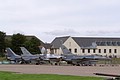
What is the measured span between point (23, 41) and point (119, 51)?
139 feet

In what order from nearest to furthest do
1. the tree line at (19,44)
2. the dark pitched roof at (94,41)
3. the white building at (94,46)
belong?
the tree line at (19,44)
the white building at (94,46)
the dark pitched roof at (94,41)

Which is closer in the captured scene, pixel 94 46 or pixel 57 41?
pixel 94 46

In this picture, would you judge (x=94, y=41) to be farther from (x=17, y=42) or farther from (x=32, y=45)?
(x=17, y=42)

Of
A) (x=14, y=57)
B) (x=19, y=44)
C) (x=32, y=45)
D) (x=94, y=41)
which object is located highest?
(x=94, y=41)

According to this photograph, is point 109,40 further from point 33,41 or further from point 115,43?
point 33,41

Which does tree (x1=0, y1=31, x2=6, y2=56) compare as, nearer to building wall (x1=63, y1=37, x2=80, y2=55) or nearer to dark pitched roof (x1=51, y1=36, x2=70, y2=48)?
building wall (x1=63, y1=37, x2=80, y2=55)

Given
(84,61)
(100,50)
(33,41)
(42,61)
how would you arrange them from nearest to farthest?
(84,61) < (42,61) < (33,41) < (100,50)

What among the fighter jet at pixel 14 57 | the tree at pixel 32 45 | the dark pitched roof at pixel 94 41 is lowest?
the fighter jet at pixel 14 57

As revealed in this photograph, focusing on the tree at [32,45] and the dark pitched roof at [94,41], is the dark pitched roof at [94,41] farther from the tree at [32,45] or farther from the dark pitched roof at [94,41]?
the tree at [32,45]

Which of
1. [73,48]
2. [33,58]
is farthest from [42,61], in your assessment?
[73,48]

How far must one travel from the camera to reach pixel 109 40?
157250mm

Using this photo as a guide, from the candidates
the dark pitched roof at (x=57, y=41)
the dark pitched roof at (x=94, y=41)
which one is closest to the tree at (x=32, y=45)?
the dark pitched roof at (x=94, y=41)

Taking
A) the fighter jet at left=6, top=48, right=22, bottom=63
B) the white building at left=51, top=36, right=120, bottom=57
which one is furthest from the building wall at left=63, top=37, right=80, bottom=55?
the fighter jet at left=6, top=48, right=22, bottom=63

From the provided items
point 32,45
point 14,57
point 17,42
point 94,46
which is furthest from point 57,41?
point 14,57
